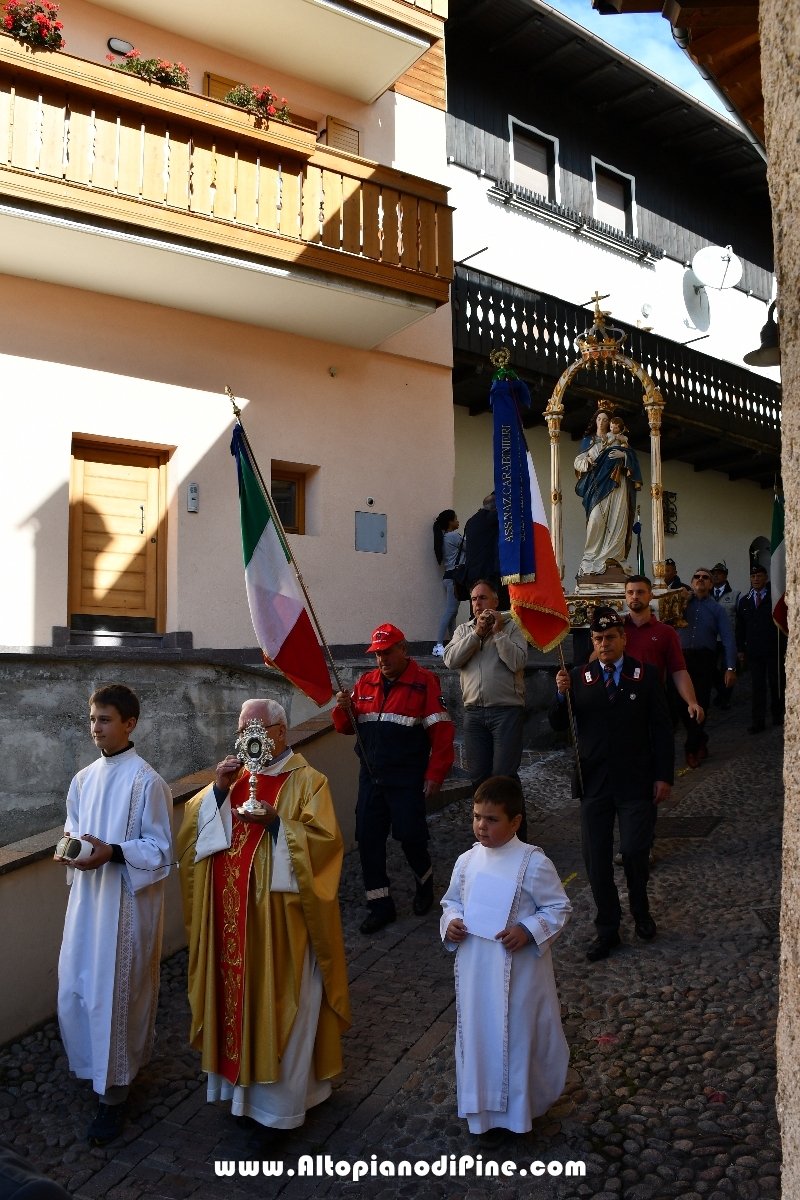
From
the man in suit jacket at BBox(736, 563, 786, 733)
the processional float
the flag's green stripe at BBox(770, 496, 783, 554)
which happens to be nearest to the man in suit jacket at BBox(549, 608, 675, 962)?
the flag's green stripe at BBox(770, 496, 783, 554)

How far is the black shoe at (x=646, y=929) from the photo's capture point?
580cm

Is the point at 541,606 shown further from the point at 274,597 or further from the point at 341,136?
the point at 341,136

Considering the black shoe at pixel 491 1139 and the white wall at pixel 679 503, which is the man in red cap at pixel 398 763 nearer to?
the black shoe at pixel 491 1139

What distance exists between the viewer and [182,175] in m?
10.6

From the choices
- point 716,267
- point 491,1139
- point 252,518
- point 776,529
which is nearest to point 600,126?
point 716,267

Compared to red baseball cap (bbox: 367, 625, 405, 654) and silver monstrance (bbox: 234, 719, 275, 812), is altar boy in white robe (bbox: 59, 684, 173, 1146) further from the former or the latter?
red baseball cap (bbox: 367, 625, 405, 654)

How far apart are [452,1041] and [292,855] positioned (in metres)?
1.32

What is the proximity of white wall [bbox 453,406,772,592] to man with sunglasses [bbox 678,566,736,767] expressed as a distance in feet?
14.8

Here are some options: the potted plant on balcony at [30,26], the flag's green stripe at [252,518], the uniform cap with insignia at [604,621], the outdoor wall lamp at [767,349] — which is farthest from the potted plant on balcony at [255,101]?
the outdoor wall lamp at [767,349]

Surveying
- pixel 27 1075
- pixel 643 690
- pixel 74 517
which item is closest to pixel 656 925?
pixel 643 690

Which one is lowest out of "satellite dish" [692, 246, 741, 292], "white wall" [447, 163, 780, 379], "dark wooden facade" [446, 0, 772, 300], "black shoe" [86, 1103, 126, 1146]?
"black shoe" [86, 1103, 126, 1146]

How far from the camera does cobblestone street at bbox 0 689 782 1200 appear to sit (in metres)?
3.89

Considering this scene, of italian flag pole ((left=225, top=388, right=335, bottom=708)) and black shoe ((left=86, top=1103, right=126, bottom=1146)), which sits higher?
italian flag pole ((left=225, top=388, right=335, bottom=708))

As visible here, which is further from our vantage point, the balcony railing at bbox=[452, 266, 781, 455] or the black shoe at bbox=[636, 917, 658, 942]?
the balcony railing at bbox=[452, 266, 781, 455]
